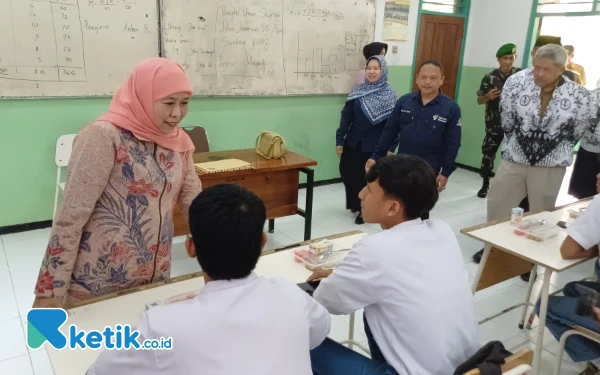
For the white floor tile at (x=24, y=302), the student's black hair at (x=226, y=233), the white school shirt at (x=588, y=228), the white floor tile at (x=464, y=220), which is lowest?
the white floor tile at (x=464, y=220)

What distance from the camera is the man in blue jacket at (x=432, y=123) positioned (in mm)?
3160

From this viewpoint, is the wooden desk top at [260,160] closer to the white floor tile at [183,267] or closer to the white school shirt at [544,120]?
the white floor tile at [183,267]

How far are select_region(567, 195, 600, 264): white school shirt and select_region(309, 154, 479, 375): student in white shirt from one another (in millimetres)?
869

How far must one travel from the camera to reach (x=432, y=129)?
126 inches

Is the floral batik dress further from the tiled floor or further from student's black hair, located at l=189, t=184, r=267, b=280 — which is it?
the tiled floor

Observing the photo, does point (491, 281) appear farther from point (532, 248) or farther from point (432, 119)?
point (432, 119)

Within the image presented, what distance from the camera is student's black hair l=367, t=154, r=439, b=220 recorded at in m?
1.42

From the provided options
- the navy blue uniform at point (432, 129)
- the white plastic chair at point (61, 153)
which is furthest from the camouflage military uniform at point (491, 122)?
the white plastic chair at point (61, 153)

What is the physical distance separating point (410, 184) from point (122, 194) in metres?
0.86

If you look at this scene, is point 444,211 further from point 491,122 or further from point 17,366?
point 17,366

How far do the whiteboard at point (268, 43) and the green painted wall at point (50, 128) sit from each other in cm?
16

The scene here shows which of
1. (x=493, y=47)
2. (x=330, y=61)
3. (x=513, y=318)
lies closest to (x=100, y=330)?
(x=513, y=318)

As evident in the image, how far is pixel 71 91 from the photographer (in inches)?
142

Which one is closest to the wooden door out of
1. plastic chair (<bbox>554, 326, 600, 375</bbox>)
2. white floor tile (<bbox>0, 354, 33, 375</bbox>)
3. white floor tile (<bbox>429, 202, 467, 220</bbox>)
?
white floor tile (<bbox>429, 202, 467, 220</bbox>)
